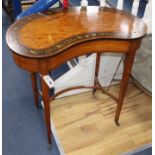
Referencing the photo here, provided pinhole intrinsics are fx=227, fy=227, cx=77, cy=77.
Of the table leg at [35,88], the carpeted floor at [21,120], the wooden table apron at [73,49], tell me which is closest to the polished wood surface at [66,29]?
the wooden table apron at [73,49]

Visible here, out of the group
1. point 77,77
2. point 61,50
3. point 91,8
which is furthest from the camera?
point 77,77

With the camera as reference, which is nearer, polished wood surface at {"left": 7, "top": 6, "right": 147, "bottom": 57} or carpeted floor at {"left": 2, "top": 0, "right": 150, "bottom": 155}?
polished wood surface at {"left": 7, "top": 6, "right": 147, "bottom": 57}

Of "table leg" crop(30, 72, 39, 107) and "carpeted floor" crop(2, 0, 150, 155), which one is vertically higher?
"table leg" crop(30, 72, 39, 107)

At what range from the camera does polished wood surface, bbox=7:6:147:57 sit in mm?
1137

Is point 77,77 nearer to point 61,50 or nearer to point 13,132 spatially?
point 13,132

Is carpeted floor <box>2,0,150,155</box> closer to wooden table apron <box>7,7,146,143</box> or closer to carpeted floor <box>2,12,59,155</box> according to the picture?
carpeted floor <box>2,12,59,155</box>

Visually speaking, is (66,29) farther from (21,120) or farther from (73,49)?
(21,120)

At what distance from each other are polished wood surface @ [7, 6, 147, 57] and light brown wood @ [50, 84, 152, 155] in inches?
30.7

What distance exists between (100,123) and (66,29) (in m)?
0.84

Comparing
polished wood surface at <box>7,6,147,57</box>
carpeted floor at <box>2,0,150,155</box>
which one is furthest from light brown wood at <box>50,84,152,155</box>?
polished wood surface at <box>7,6,147,57</box>

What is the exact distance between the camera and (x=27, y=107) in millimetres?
1869

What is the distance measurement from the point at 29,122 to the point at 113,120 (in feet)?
2.15

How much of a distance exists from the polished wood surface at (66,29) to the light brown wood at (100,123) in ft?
2.56

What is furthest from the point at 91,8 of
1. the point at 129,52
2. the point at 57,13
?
the point at 129,52
